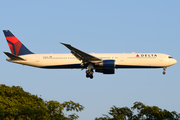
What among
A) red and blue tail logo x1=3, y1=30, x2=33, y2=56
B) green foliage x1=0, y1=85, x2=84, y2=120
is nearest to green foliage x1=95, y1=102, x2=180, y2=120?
green foliage x1=0, y1=85, x2=84, y2=120

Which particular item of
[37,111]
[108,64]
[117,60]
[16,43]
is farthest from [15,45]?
[37,111]

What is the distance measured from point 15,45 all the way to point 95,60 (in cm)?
1705

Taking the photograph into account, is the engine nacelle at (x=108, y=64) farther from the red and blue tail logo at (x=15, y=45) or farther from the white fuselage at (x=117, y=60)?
the red and blue tail logo at (x=15, y=45)

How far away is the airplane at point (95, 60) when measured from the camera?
5069cm

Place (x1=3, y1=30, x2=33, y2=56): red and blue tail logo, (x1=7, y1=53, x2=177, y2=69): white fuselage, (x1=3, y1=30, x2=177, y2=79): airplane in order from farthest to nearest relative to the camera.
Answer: (x1=3, y1=30, x2=33, y2=56): red and blue tail logo < (x1=7, y1=53, x2=177, y2=69): white fuselage < (x1=3, y1=30, x2=177, y2=79): airplane

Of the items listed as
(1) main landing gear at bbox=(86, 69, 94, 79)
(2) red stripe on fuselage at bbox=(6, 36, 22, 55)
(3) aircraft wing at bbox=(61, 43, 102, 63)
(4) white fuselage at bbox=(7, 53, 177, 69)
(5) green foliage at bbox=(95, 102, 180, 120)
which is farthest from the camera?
(2) red stripe on fuselage at bbox=(6, 36, 22, 55)

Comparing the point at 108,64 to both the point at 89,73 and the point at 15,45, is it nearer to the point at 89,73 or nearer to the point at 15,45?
the point at 89,73

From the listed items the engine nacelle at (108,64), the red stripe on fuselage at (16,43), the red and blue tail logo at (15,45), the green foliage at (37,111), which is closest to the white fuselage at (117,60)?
→ the engine nacelle at (108,64)

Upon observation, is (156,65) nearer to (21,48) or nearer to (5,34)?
(21,48)

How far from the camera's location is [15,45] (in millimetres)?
58531

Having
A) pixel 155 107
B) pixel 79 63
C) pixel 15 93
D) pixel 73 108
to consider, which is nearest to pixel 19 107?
pixel 73 108

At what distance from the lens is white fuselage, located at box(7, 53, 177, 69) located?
5150cm

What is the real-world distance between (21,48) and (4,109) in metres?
26.0

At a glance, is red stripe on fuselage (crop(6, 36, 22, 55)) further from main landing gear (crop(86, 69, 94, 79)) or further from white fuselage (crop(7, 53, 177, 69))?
main landing gear (crop(86, 69, 94, 79))
